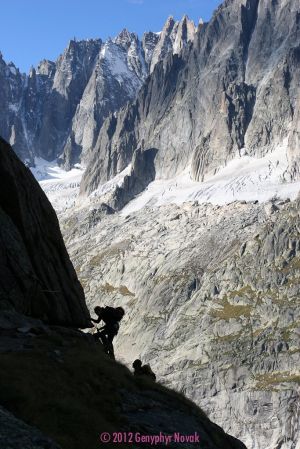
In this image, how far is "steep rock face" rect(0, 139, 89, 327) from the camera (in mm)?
31297

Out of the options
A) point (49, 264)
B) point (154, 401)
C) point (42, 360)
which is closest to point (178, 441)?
point (154, 401)
